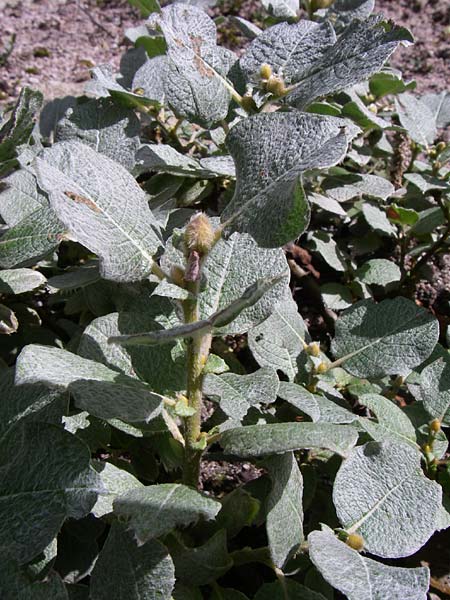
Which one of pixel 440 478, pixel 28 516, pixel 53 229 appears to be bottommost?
pixel 440 478

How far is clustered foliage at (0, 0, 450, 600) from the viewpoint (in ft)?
2.84

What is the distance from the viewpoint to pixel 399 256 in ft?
6.53

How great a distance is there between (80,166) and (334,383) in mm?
702

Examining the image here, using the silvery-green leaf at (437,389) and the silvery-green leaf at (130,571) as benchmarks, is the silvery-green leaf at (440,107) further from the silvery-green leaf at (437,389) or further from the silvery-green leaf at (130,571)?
the silvery-green leaf at (130,571)

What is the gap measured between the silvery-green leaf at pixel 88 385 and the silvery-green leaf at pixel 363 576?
0.32 metres

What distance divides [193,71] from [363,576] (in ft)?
2.97

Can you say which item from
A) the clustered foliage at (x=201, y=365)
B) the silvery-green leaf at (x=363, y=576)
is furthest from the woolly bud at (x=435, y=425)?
the silvery-green leaf at (x=363, y=576)

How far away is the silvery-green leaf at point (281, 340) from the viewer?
4.25ft

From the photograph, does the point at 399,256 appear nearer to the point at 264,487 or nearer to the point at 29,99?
the point at 264,487

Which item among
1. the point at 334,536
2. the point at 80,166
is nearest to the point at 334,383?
the point at 334,536

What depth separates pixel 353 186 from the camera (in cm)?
176

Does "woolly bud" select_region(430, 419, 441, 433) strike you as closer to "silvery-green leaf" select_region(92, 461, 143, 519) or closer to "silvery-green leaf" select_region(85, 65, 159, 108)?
"silvery-green leaf" select_region(92, 461, 143, 519)

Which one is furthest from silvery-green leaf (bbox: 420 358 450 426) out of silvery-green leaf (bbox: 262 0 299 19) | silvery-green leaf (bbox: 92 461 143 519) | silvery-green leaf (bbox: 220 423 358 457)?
silvery-green leaf (bbox: 262 0 299 19)

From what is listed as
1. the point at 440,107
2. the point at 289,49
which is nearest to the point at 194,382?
the point at 289,49
